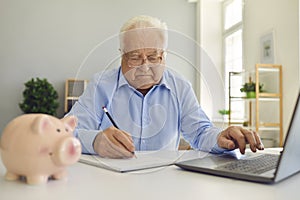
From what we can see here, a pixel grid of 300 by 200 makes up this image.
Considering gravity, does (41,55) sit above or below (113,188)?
A: above

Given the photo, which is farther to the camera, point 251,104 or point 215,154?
point 251,104

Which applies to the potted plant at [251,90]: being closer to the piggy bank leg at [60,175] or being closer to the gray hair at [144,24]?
the gray hair at [144,24]

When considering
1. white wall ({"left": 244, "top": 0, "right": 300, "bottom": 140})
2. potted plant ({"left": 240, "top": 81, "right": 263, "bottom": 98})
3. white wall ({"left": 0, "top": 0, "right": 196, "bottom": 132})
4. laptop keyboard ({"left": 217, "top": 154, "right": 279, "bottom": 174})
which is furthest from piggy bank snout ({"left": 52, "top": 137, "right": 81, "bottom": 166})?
white wall ({"left": 0, "top": 0, "right": 196, "bottom": 132})

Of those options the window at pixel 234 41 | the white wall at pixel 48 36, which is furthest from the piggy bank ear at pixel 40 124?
the white wall at pixel 48 36

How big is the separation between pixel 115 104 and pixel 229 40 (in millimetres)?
3830

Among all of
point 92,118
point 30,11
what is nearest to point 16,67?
point 30,11

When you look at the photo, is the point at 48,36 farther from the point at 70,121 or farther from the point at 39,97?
the point at 70,121

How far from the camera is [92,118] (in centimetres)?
98

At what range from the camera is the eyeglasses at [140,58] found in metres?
0.87

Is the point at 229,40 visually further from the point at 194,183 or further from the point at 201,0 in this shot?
the point at 194,183

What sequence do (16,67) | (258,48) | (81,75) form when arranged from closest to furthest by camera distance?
(81,75) → (258,48) → (16,67)

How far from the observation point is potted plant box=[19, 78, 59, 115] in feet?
13.4

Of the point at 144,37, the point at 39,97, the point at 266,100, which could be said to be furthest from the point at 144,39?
the point at 39,97

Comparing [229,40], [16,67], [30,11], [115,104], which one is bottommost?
[115,104]
